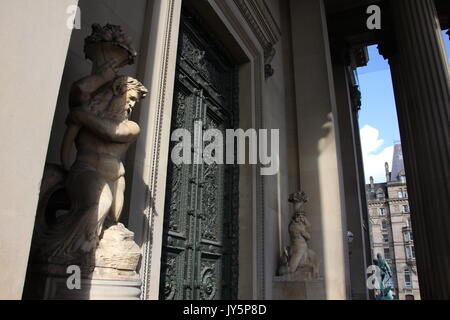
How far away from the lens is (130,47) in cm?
252

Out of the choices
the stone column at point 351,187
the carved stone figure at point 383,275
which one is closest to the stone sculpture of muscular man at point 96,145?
the stone column at point 351,187

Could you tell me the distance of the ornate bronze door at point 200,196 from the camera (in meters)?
4.50

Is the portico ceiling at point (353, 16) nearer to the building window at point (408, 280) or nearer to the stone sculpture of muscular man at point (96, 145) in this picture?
the stone sculpture of muscular man at point (96, 145)

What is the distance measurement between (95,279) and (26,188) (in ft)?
2.06

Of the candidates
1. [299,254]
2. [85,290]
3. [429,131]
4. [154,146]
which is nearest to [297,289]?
[299,254]

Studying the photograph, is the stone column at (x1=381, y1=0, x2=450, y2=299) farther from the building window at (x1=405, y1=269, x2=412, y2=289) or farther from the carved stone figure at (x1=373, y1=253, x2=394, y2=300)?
the building window at (x1=405, y1=269, x2=412, y2=289)

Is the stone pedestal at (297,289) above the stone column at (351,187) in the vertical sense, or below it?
below

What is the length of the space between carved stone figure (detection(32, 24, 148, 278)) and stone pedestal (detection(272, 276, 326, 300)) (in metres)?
4.45

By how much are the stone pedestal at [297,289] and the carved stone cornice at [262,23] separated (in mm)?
4336

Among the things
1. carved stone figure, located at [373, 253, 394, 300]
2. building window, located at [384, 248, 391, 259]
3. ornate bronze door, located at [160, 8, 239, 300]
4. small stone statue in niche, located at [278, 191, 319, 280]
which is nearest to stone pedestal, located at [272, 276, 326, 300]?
small stone statue in niche, located at [278, 191, 319, 280]

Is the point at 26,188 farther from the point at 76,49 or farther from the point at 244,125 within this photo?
the point at 244,125

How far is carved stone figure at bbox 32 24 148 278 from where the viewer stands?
1.93 meters

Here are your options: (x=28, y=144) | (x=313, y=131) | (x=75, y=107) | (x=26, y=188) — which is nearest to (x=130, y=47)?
(x=75, y=107)
